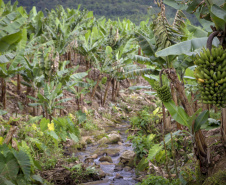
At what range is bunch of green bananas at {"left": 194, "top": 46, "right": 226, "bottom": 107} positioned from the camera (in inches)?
85.0

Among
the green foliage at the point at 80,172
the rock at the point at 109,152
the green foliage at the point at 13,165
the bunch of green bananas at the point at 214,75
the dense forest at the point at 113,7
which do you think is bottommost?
the rock at the point at 109,152

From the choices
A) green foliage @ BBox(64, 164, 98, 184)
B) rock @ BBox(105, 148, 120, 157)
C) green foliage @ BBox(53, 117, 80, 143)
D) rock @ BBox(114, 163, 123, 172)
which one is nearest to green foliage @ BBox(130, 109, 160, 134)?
rock @ BBox(105, 148, 120, 157)

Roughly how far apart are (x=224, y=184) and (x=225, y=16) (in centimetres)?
203

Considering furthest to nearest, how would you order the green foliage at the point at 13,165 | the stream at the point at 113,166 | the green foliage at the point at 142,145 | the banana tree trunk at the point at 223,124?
the green foliage at the point at 142,145 → the stream at the point at 113,166 → the banana tree trunk at the point at 223,124 → the green foliage at the point at 13,165

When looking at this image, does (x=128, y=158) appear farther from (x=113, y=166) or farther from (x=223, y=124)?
(x=223, y=124)

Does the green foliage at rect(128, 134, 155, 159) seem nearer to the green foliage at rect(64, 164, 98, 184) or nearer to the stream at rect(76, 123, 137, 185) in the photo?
the stream at rect(76, 123, 137, 185)

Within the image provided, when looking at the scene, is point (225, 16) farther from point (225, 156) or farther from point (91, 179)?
point (91, 179)

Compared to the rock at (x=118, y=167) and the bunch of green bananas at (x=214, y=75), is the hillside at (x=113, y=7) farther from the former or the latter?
the bunch of green bananas at (x=214, y=75)

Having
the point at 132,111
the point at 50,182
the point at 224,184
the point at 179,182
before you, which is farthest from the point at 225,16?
the point at 132,111

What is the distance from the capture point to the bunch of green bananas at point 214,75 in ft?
7.09

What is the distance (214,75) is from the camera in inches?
84.5

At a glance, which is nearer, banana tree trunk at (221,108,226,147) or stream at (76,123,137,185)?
banana tree trunk at (221,108,226,147)

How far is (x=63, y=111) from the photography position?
32.5ft

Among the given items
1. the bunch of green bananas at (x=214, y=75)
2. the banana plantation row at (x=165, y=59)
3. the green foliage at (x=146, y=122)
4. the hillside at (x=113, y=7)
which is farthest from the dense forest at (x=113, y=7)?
the bunch of green bananas at (x=214, y=75)
